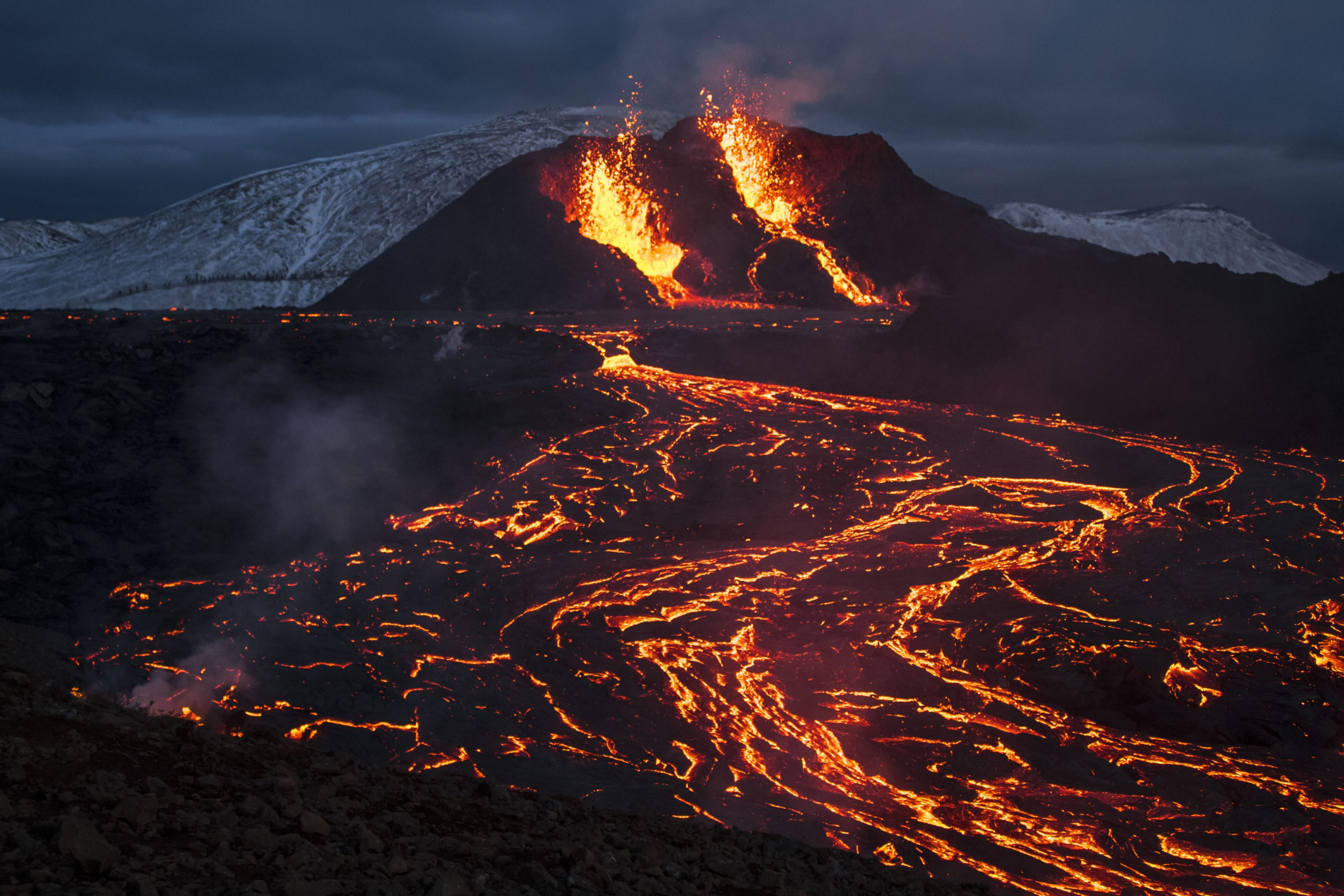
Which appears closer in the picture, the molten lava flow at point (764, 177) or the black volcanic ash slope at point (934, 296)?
the black volcanic ash slope at point (934, 296)

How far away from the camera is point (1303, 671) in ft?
38.2

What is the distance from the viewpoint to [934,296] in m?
37.9

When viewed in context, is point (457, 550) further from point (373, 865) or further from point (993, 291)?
point (993, 291)

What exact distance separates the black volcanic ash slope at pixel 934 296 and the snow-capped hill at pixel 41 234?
33641 millimetres

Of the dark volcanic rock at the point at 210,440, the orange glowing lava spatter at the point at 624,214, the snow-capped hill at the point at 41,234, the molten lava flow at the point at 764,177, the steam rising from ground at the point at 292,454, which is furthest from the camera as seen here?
the snow-capped hill at the point at 41,234

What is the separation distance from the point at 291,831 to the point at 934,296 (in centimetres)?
3658

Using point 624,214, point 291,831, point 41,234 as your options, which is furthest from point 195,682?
point 41,234

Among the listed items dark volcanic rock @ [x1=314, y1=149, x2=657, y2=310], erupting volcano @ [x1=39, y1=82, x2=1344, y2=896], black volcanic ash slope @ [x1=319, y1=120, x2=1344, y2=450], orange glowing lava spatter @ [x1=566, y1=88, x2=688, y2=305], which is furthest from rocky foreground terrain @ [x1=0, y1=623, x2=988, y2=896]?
orange glowing lava spatter @ [x1=566, y1=88, x2=688, y2=305]

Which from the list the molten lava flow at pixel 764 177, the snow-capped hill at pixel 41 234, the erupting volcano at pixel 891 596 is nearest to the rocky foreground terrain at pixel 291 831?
the erupting volcano at pixel 891 596

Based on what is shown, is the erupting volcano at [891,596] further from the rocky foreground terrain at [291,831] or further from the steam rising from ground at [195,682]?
the rocky foreground terrain at [291,831]

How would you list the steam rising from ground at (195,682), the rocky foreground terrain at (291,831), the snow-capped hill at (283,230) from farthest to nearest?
1. the snow-capped hill at (283,230)
2. the steam rising from ground at (195,682)
3. the rocky foreground terrain at (291,831)

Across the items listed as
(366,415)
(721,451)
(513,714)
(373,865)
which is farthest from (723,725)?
(366,415)

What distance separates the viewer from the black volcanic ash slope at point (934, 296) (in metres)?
26.0

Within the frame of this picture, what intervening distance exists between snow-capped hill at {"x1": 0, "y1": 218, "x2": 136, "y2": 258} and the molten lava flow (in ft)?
137
